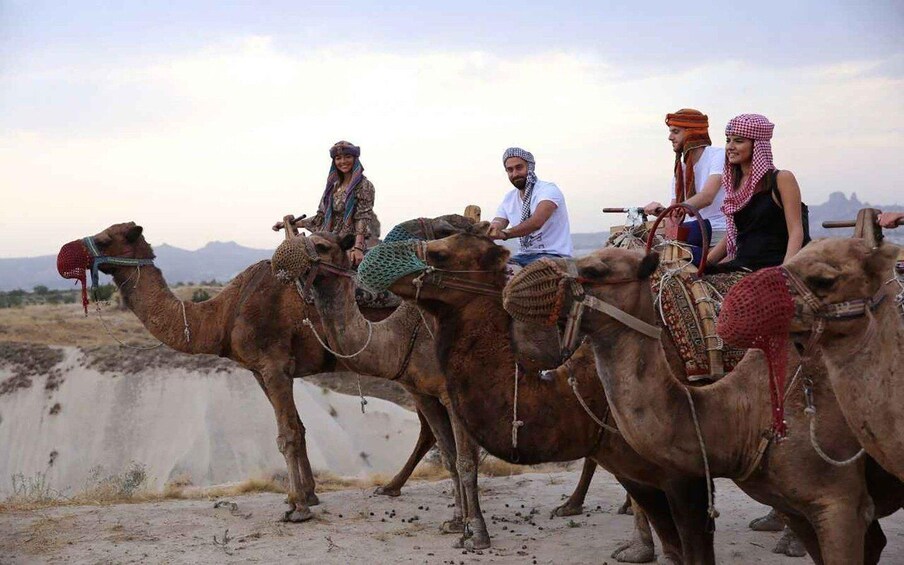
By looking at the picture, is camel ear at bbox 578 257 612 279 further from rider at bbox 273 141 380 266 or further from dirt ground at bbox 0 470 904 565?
rider at bbox 273 141 380 266

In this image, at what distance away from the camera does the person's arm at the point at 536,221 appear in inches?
317

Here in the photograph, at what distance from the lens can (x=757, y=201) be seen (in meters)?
6.58

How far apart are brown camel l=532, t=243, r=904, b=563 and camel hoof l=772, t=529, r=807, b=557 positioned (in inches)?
107

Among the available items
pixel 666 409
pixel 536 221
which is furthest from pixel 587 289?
pixel 536 221

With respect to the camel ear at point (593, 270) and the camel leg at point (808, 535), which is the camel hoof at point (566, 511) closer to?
the camel leg at point (808, 535)

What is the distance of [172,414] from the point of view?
71.8 feet

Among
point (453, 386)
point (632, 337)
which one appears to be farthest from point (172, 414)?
point (632, 337)

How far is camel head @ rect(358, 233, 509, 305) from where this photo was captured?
6477 mm

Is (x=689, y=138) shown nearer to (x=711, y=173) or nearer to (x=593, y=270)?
(x=711, y=173)

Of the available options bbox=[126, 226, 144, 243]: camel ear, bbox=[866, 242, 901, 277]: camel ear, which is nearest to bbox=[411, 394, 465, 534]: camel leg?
bbox=[126, 226, 144, 243]: camel ear

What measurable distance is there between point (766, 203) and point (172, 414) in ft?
57.4

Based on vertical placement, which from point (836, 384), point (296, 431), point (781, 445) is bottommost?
point (296, 431)

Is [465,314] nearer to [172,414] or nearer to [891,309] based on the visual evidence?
[891,309]

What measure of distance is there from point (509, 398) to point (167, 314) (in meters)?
5.22
